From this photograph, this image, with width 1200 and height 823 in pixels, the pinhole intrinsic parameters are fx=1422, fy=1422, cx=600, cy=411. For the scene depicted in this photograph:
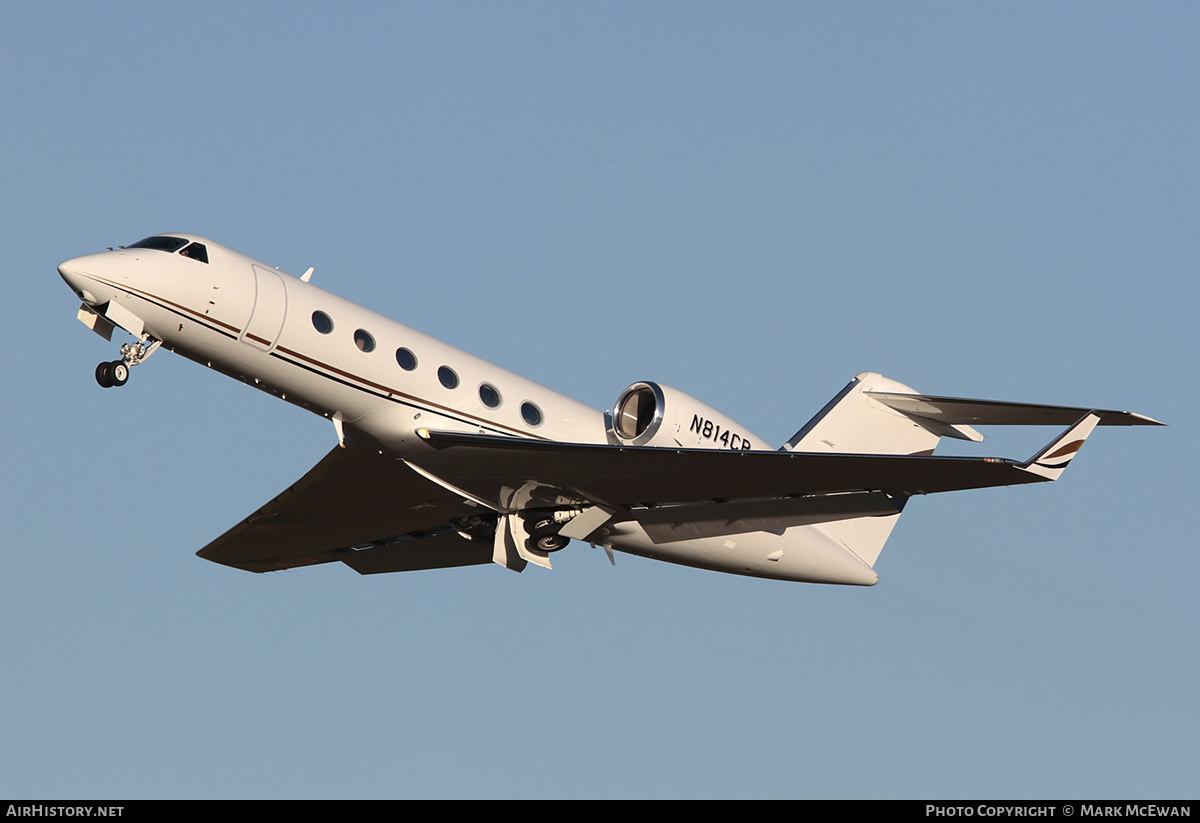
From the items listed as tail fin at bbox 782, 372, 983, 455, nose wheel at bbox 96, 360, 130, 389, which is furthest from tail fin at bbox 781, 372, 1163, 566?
nose wheel at bbox 96, 360, 130, 389

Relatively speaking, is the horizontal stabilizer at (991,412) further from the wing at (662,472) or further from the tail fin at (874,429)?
the wing at (662,472)

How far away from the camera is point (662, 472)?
17375 mm

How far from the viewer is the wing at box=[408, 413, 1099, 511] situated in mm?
16625

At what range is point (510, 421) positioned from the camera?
17.7 metres

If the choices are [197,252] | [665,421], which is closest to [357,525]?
[665,421]

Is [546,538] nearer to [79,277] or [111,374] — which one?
[111,374]

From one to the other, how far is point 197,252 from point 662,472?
19.9 ft

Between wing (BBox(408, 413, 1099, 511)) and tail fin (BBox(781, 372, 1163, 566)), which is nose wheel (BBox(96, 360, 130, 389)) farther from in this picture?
tail fin (BBox(781, 372, 1163, 566))

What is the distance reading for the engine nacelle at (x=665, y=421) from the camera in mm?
17984

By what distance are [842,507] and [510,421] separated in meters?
4.42

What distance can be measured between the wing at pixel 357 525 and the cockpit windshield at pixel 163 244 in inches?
125

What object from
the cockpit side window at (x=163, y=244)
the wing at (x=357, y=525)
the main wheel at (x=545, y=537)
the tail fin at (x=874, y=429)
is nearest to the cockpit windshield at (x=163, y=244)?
the cockpit side window at (x=163, y=244)
